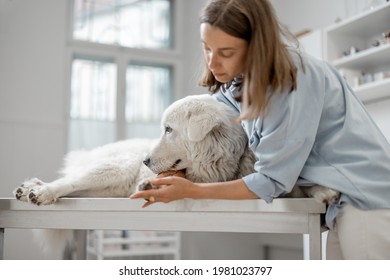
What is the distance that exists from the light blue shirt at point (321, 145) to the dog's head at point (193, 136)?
0.61 ft

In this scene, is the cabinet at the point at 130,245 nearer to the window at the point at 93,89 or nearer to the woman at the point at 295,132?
the window at the point at 93,89

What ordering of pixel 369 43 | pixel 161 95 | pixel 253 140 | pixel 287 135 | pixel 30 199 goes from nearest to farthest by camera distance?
1. pixel 287 135
2. pixel 253 140
3. pixel 30 199
4. pixel 369 43
5. pixel 161 95

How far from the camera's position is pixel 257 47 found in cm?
110

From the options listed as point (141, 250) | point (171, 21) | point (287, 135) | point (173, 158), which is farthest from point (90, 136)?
point (287, 135)

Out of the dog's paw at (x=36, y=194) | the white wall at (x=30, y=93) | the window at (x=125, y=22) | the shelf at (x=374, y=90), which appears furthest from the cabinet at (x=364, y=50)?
the white wall at (x=30, y=93)

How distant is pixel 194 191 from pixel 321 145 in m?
0.36

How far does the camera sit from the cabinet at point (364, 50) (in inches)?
99.8

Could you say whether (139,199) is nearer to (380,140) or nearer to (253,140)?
(253,140)

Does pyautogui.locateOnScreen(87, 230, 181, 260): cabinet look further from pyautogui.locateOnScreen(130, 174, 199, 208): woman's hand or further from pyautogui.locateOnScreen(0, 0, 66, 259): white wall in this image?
pyautogui.locateOnScreen(130, 174, 199, 208): woman's hand

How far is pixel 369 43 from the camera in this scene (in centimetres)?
288

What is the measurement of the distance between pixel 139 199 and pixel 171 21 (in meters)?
3.70

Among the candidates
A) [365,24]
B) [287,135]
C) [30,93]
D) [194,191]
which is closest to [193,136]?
[194,191]

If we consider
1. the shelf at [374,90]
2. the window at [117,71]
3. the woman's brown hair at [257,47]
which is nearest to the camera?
the woman's brown hair at [257,47]

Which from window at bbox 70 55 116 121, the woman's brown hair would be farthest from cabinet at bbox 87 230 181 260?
the woman's brown hair
